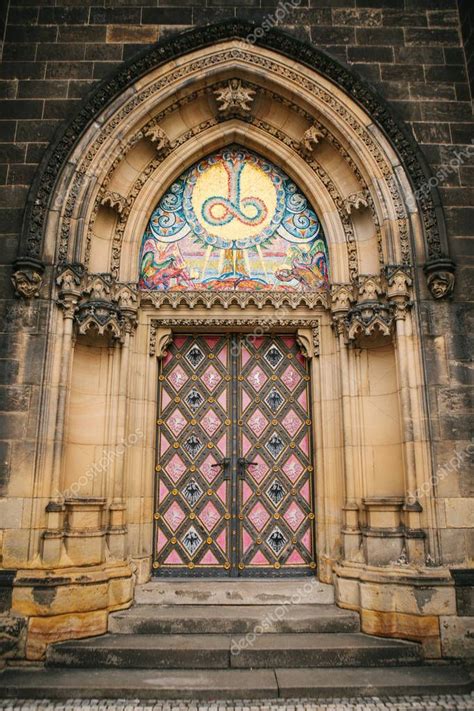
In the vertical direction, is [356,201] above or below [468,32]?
below

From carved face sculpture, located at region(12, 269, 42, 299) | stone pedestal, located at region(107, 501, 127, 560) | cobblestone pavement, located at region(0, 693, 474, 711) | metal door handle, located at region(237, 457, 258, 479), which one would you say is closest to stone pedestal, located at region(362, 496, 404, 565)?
cobblestone pavement, located at region(0, 693, 474, 711)

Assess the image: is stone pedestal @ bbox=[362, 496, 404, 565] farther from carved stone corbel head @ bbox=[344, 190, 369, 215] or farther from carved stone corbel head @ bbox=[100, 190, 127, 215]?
carved stone corbel head @ bbox=[100, 190, 127, 215]

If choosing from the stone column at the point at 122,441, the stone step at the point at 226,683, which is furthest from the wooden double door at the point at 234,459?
the stone step at the point at 226,683

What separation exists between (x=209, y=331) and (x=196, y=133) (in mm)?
2667

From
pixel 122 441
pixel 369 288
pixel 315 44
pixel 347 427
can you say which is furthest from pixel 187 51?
pixel 347 427

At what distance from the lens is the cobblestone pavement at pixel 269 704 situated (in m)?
4.41

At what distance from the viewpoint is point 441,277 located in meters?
6.06

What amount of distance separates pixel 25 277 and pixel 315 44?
459 cm

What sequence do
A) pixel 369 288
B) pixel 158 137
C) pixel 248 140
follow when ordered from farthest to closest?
1. pixel 248 140
2. pixel 158 137
3. pixel 369 288

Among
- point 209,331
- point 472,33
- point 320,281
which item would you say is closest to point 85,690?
point 209,331

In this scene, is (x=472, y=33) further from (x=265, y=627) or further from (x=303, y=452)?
(x=265, y=627)

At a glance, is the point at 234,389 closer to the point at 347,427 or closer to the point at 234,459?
the point at 234,459

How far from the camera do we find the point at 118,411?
20.8 ft

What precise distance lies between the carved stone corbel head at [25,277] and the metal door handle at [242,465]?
10.1 ft
